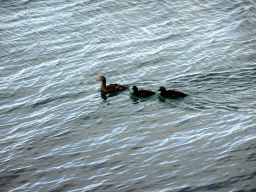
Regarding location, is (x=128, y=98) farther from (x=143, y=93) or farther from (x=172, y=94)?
(x=172, y=94)

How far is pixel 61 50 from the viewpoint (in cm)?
1970

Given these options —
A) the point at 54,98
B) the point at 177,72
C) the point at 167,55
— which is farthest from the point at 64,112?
the point at 167,55

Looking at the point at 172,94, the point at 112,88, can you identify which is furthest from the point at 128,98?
the point at 172,94

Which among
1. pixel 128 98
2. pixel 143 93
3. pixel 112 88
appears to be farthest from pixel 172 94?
pixel 112 88

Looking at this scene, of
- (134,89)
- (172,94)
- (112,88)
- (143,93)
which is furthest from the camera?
(112,88)

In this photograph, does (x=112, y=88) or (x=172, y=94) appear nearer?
(x=172, y=94)

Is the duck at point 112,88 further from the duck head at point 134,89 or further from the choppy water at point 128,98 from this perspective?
the duck head at point 134,89

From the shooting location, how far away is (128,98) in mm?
14461

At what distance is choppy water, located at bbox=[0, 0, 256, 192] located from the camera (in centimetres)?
Result: 995

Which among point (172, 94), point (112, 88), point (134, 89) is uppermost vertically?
point (112, 88)

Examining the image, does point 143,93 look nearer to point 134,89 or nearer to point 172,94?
point 134,89

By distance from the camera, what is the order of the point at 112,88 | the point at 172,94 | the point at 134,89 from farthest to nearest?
the point at 112,88 < the point at 134,89 < the point at 172,94

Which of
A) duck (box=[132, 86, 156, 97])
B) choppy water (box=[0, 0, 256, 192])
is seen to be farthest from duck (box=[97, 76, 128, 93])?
duck (box=[132, 86, 156, 97])

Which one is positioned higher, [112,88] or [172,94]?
[112,88]
